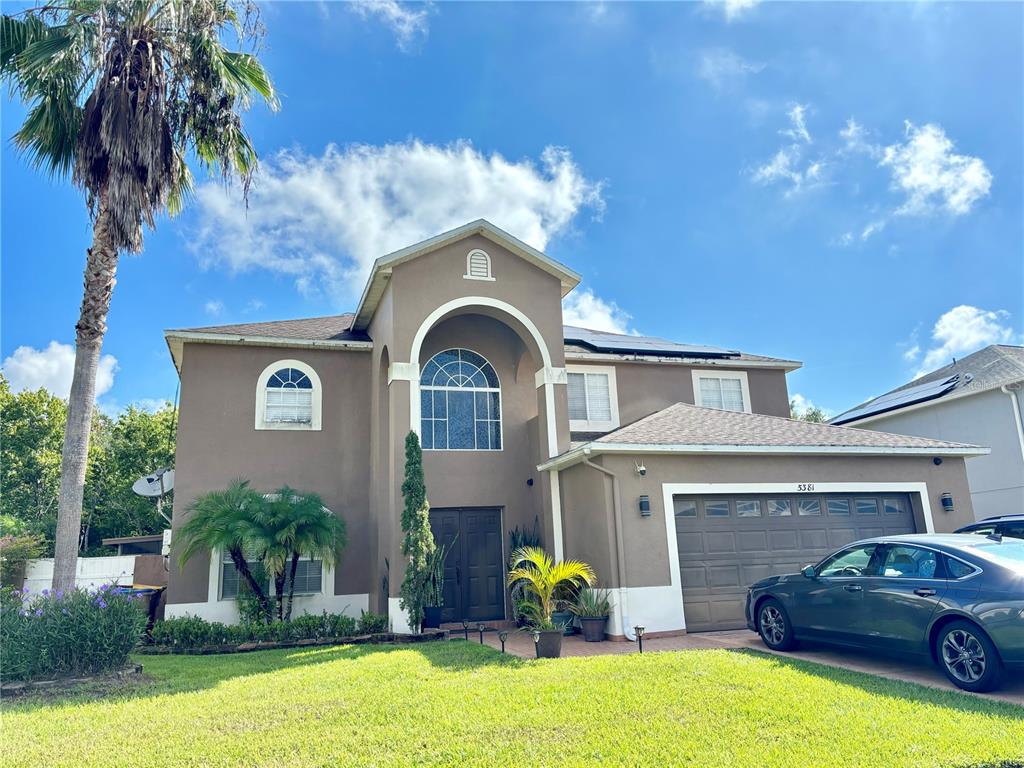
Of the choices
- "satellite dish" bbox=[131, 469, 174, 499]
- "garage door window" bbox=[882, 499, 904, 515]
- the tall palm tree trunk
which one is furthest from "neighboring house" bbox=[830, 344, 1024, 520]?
"satellite dish" bbox=[131, 469, 174, 499]

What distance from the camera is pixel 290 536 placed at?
12.1 meters

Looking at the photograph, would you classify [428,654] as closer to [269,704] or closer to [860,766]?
[269,704]

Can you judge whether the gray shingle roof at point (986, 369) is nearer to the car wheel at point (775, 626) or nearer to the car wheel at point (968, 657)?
the car wheel at point (775, 626)

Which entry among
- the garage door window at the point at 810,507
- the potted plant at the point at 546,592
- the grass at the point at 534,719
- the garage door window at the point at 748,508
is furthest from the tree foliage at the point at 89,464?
the garage door window at the point at 810,507

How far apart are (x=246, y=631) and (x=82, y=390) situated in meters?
4.84

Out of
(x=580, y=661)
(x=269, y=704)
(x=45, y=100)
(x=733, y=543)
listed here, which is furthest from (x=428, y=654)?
(x=45, y=100)

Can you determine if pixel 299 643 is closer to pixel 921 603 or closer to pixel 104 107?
pixel 104 107

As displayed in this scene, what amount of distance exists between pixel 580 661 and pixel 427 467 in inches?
245

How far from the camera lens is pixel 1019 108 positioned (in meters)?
14.4

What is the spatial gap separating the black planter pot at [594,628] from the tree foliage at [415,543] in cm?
279

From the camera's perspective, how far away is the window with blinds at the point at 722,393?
56.5ft

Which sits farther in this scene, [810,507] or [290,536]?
[810,507]

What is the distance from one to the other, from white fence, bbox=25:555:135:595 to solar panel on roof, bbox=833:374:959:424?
74.2 ft

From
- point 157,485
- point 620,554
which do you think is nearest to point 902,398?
point 620,554
